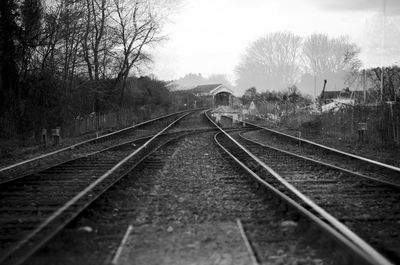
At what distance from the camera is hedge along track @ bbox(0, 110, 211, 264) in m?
4.36

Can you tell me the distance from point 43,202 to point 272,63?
12235 cm

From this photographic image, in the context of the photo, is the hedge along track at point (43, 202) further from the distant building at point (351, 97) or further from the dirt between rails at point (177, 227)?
the distant building at point (351, 97)

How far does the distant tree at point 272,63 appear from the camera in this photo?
122 meters

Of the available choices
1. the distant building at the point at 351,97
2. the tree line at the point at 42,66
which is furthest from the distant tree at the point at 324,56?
the tree line at the point at 42,66

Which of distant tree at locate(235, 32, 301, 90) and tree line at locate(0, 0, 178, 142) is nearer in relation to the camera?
tree line at locate(0, 0, 178, 142)

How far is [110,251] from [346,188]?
4.51 m

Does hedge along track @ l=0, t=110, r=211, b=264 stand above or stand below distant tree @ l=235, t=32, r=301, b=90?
below

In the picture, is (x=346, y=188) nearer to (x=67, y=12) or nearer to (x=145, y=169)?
(x=145, y=169)

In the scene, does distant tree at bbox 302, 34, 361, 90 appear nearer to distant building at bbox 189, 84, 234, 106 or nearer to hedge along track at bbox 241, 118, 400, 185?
distant building at bbox 189, 84, 234, 106

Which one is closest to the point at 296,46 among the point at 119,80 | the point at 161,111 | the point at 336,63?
the point at 336,63

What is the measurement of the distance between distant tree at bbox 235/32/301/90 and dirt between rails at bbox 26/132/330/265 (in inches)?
4639

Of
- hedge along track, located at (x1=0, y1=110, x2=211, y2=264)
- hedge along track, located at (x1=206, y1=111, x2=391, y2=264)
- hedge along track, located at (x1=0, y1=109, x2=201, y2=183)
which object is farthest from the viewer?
hedge along track, located at (x1=0, y1=109, x2=201, y2=183)

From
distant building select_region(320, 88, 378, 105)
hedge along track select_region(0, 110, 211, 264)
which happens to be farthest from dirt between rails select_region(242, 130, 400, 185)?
distant building select_region(320, 88, 378, 105)

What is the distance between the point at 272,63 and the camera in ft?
408
